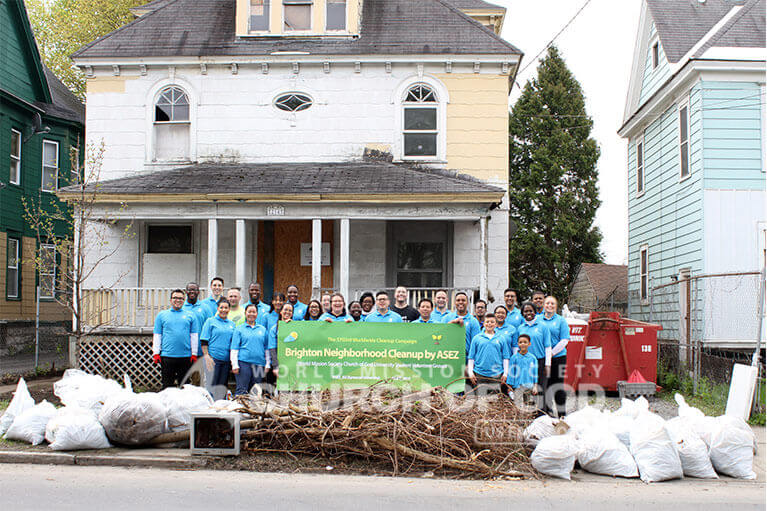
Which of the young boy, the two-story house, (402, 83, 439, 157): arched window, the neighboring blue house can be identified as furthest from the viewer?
(402, 83, 439, 157): arched window

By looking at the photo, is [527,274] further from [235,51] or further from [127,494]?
[127,494]

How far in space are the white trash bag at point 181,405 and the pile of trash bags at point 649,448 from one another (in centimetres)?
388

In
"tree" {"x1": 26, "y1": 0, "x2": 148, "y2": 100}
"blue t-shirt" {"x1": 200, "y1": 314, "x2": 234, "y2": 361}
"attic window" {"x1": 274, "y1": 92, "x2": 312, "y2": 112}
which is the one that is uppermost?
"tree" {"x1": 26, "y1": 0, "x2": 148, "y2": 100}

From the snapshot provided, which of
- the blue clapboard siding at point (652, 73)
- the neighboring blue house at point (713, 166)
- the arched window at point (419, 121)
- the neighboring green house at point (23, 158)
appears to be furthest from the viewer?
the neighboring green house at point (23, 158)

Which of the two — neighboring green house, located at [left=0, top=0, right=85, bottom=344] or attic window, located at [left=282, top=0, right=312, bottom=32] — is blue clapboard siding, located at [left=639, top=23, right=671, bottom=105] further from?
neighboring green house, located at [left=0, top=0, right=85, bottom=344]

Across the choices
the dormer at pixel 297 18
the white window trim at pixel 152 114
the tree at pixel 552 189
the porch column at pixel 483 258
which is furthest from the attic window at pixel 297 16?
the tree at pixel 552 189

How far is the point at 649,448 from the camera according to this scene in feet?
24.3

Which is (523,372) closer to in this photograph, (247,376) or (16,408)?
(247,376)

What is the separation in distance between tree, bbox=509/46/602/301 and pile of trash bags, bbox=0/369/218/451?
77.1 ft

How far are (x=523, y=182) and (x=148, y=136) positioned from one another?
19052mm

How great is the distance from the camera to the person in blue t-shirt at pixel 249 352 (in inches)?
380

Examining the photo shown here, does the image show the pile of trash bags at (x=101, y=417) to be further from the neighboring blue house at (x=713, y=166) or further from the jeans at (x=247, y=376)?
the neighboring blue house at (x=713, y=166)

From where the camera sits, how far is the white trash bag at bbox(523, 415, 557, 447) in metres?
7.79

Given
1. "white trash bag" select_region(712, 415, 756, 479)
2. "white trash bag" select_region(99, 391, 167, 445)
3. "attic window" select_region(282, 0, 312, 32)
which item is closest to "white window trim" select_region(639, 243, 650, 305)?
"attic window" select_region(282, 0, 312, 32)
